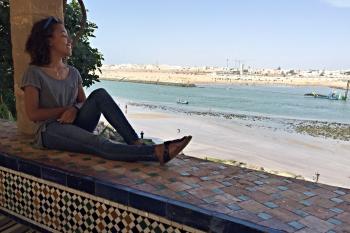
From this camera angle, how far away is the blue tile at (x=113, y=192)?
6.68ft

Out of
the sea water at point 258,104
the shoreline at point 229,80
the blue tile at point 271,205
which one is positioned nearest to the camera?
the blue tile at point 271,205

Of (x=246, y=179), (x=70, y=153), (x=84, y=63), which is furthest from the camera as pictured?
(x=84, y=63)

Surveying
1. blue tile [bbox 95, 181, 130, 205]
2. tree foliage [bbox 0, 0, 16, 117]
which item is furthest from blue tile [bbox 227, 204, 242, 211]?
tree foliage [bbox 0, 0, 16, 117]

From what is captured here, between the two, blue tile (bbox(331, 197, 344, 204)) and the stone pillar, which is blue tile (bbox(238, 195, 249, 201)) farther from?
the stone pillar

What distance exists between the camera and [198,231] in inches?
67.9

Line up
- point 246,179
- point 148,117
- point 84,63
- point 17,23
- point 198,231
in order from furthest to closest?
point 148,117, point 84,63, point 17,23, point 246,179, point 198,231

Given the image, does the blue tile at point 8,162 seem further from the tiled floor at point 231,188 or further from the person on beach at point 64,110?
the person on beach at point 64,110

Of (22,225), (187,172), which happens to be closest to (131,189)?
(187,172)

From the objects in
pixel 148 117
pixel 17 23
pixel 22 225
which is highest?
pixel 17 23

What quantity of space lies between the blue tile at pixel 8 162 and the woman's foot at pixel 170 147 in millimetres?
1150

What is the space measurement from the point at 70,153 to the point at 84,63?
3660mm

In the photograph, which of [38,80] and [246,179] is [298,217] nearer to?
[246,179]

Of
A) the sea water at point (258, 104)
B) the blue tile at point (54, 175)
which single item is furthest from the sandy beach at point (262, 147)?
the sea water at point (258, 104)

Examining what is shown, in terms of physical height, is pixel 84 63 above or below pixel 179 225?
above
